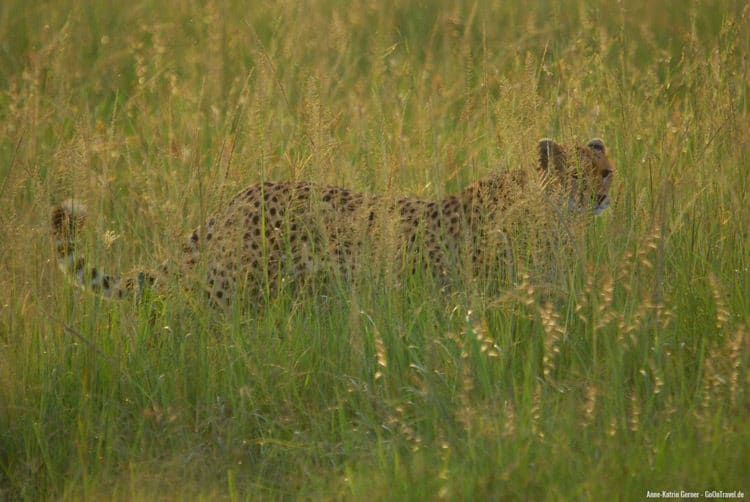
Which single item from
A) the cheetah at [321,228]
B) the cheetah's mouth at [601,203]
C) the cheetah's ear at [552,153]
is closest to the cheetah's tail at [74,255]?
the cheetah at [321,228]

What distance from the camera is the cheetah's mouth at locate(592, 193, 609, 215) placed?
181 inches

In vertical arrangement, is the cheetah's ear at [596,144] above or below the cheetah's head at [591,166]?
above

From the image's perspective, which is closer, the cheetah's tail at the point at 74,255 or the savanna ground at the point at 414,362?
the savanna ground at the point at 414,362

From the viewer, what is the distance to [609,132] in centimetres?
530

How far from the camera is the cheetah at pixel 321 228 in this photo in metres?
3.96

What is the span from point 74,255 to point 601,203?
7.21 feet

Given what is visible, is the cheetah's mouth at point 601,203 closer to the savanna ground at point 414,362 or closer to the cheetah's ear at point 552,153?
the savanna ground at point 414,362

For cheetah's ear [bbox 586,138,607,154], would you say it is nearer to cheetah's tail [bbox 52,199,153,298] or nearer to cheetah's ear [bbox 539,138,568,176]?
cheetah's ear [bbox 539,138,568,176]

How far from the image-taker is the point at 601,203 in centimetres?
466

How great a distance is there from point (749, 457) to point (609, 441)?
0.36 m

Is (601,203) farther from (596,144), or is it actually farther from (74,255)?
(74,255)

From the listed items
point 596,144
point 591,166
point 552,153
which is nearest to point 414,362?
point 552,153

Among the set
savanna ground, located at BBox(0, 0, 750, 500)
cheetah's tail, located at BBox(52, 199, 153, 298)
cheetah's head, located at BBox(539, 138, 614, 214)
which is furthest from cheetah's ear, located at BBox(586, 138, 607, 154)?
cheetah's tail, located at BBox(52, 199, 153, 298)

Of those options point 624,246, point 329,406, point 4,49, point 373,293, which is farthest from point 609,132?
point 4,49
